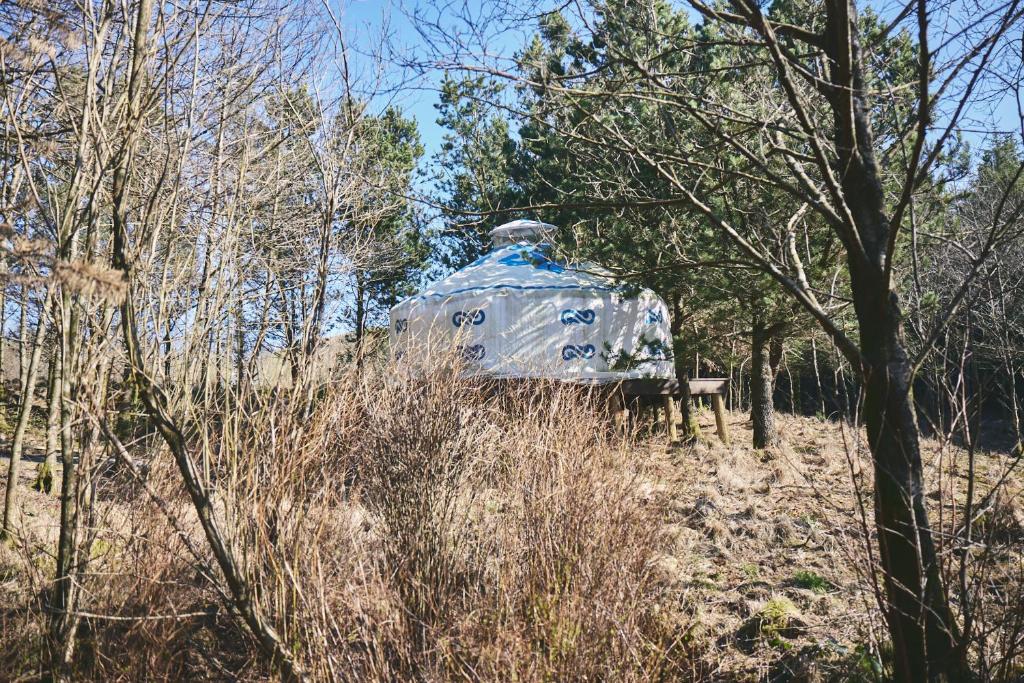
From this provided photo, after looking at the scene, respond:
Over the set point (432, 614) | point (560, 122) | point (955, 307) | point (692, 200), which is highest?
point (560, 122)

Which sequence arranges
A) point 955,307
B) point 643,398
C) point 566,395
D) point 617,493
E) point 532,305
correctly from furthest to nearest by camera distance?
point 643,398
point 532,305
point 566,395
point 617,493
point 955,307

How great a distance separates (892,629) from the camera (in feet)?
8.00

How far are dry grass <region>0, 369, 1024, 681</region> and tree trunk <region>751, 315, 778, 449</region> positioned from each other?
4828mm

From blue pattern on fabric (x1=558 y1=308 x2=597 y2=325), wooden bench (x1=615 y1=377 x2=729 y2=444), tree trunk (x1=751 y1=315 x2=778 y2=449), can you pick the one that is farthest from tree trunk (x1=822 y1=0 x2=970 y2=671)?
blue pattern on fabric (x1=558 y1=308 x2=597 y2=325)

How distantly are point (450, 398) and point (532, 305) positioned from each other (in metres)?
7.08

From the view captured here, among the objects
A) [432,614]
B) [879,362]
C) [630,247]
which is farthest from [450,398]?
[630,247]

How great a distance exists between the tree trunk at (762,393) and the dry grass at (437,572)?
483cm

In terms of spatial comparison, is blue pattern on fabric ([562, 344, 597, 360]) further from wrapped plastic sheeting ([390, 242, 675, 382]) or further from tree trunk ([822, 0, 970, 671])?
tree trunk ([822, 0, 970, 671])

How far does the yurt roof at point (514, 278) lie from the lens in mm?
11102

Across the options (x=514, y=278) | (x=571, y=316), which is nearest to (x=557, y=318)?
(x=571, y=316)

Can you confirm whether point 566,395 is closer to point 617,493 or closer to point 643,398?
point 617,493

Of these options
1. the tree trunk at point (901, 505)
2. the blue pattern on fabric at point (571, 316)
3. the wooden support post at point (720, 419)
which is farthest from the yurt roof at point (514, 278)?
the tree trunk at point (901, 505)

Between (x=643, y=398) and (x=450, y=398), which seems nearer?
(x=450, y=398)

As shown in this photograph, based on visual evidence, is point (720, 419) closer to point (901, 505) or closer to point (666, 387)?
point (666, 387)
